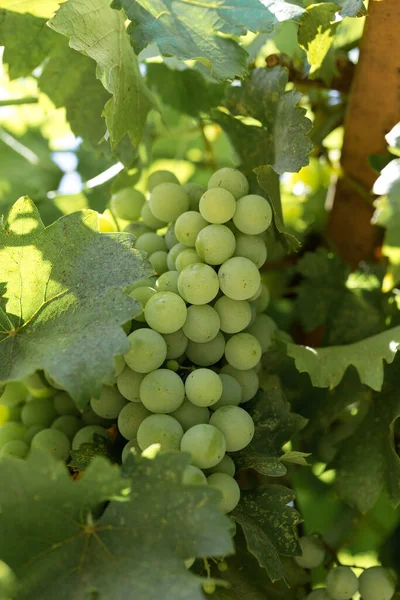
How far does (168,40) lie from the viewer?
847 millimetres

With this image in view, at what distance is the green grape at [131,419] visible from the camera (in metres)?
0.77

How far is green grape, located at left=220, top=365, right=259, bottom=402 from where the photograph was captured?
2.71ft

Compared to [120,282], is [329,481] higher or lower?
lower

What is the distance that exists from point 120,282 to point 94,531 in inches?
10.5

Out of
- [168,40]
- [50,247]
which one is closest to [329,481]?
[50,247]

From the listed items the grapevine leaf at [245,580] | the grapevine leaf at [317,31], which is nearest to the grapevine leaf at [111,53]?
the grapevine leaf at [317,31]

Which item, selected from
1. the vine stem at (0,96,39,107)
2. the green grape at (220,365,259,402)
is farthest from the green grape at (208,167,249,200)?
the vine stem at (0,96,39,107)

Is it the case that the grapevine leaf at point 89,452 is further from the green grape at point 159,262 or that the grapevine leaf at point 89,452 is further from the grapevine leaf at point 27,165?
the grapevine leaf at point 27,165

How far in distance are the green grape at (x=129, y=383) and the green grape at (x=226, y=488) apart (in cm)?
13

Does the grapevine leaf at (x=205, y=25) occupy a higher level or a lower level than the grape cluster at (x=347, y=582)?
higher

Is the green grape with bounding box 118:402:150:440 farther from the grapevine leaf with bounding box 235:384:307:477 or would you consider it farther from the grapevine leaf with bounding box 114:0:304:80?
the grapevine leaf with bounding box 114:0:304:80

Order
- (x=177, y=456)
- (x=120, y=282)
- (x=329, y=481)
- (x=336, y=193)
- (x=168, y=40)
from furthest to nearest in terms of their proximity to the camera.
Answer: (x=336, y=193), (x=329, y=481), (x=168, y=40), (x=120, y=282), (x=177, y=456)

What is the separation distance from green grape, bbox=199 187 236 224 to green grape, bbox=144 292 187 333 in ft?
0.38

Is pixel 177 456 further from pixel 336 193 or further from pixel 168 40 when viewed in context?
pixel 336 193
